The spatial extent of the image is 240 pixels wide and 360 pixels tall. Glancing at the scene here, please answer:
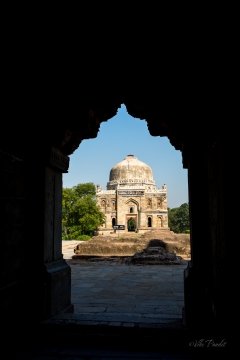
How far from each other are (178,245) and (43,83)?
45.0 ft

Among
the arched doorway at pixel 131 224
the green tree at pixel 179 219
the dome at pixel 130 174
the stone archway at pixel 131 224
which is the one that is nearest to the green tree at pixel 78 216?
the stone archway at pixel 131 224

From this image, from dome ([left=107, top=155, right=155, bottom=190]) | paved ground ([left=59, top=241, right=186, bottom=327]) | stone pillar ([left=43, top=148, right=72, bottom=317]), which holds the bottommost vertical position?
paved ground ([left=59, top=241, right=186, bottom=327])

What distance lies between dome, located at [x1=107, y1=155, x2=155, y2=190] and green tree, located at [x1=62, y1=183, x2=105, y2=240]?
1199 centimetres

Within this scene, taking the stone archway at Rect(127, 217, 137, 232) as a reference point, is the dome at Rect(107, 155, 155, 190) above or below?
above

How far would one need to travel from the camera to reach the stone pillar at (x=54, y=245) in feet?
11.7

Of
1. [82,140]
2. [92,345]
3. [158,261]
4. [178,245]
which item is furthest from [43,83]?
[178,245]

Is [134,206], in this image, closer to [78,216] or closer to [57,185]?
[78,216]

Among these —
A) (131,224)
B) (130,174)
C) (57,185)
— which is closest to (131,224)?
(131,224)

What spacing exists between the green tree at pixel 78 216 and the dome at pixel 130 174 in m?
12.0

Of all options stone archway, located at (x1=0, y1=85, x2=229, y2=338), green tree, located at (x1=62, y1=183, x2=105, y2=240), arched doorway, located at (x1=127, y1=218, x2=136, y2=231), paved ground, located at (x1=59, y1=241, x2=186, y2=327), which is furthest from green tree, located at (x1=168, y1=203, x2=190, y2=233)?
stone archway, located at (x1=0, y1=85, x2=229, y2=338)

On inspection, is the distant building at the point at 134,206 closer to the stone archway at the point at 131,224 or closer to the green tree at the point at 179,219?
the stone archway at the point at 131,224

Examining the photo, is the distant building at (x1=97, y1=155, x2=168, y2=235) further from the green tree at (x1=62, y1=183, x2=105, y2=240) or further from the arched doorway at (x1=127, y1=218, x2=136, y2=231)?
the green tree at (x1=62, y1=183, x2=105, y2=240)

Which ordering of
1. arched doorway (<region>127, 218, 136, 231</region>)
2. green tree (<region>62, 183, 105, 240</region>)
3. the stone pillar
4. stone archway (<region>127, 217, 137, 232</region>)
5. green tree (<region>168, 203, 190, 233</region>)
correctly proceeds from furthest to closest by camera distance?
green tree (<region>168, 203, 190, 233</region>), arched doorway (<region>127, 218, 136, 231</region>), stone archway (<region>127, 217, 137, 232</region>), green tree (<region>62, 183, 105, 240</region>), the stone pillar

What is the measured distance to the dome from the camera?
48.5 m
